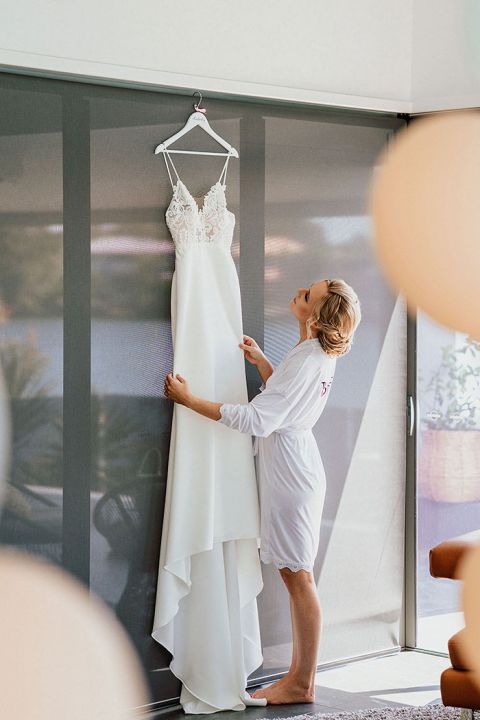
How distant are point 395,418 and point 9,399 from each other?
6.21 feet

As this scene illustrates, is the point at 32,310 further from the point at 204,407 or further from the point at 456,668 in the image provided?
the point at 456,668

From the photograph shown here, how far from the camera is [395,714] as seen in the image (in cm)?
371

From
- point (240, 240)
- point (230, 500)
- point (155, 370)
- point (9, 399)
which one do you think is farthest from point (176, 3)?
point (230, 500)

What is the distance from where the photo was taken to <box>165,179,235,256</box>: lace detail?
3768 millimetres

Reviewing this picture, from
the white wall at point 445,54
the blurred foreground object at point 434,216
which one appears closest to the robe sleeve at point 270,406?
the blurred foreground object at point 434,216

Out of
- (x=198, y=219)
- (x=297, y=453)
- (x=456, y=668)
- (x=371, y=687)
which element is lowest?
(x=371, y=687)

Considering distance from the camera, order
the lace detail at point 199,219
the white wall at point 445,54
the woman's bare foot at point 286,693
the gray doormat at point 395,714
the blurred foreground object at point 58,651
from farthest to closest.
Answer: the white wall at point 445,54 < the woman's bare foot at point 286,693 < the lace detail at point 199,219 < the gray doormat at point 395,714 < the blurred foreground object at point 58,651

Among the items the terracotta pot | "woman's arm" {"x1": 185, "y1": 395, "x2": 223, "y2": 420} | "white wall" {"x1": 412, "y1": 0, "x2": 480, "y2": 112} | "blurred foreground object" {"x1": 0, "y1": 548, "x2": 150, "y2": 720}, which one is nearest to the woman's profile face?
"woman's arm" {"x1": 185, "y1": 395, "x2": 223, "y2": 420}

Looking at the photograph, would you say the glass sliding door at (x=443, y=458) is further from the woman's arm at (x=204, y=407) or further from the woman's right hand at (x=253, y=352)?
the woman's arm at (x=204, y=407)

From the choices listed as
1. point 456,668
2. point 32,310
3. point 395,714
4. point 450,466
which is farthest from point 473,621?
point 32,310

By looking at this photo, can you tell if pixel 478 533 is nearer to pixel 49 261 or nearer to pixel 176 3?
pixel 49 261

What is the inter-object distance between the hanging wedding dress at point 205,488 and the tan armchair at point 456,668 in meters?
0.92

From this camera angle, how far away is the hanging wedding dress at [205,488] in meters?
3.75

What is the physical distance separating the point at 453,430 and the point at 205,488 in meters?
1.35
